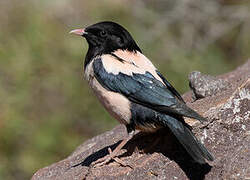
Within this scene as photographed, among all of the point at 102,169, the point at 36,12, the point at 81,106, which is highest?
the point at 36,12

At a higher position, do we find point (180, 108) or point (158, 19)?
point (158, 19)

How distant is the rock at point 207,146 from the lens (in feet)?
16.4

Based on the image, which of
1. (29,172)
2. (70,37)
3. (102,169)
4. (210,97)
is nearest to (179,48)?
(70,37)

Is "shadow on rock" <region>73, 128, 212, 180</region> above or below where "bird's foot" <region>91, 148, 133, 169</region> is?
below

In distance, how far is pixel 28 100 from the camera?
11016 millimetres

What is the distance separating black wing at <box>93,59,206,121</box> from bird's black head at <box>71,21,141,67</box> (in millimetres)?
270

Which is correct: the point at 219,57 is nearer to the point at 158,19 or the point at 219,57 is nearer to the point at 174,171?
the point at 158,19

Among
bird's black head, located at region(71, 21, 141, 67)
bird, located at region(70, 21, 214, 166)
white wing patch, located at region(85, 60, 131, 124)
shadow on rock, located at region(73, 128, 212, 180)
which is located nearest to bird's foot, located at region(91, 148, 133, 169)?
bird, located at region(70, 21, 214, 166)

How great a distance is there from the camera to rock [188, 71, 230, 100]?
6.21 m

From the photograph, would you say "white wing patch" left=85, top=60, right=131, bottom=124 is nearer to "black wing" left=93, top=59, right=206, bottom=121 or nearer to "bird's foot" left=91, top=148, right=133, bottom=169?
"black wing" left=93, top=59, right=206, bottom=121

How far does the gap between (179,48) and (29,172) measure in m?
3.98

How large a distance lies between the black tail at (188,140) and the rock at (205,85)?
119cm

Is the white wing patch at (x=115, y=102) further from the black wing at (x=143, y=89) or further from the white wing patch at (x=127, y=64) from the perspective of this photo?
→ the white wing patch at (x=127, y=64)

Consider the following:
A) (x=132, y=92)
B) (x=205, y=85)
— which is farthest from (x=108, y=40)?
(x=205, y=85)
